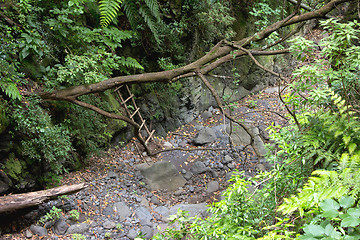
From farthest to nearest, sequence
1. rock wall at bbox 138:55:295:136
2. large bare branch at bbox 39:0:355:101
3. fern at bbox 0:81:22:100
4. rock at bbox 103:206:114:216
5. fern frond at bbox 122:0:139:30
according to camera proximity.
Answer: rock wall at bbox 138:55:295:136 < fern frond at bbox 122:0:139:30 < rock at bbox 103:206:114:216 < large bare branch at bbox 39:0:355:101 < fern at bbox 0:81:22:100

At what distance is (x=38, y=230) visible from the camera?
3326 millimetres

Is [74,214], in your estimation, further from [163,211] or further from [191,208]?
[191,208]

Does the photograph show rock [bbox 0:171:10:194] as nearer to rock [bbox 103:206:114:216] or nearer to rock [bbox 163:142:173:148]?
rock [bbox 103:206:114:216]

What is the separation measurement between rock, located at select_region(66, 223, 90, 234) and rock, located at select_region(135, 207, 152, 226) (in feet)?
2.87

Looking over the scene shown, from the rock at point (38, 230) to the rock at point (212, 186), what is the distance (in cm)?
312

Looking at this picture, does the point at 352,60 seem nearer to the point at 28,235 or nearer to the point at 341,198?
the point at 341,198

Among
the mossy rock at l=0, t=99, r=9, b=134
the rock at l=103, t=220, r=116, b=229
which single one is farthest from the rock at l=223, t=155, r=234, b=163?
the mossy rock at l=0, t=99, r=9, b=134

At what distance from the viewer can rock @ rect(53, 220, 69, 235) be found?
344 cm

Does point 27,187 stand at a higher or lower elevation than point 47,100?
lower

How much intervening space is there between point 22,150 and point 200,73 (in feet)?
9.64

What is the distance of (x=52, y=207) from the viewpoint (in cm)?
364

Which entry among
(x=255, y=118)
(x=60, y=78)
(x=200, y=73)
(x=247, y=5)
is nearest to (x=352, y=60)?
(x=200, y=73)

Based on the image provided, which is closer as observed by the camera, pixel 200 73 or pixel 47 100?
pixel 47 100

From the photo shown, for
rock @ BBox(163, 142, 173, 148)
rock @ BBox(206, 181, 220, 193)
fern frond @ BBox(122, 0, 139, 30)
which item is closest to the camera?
fern frond @ BBox(122, 0, 139, 30)
